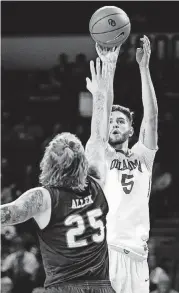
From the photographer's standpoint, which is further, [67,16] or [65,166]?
[67,16]

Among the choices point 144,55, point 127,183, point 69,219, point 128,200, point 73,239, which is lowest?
point 73,239

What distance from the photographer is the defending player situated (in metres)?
3.58

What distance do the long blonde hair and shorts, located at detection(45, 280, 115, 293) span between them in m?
0.53

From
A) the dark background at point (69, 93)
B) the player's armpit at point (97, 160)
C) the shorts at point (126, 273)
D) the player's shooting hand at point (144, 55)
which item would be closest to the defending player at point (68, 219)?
the player's armpit at point (97, 160)

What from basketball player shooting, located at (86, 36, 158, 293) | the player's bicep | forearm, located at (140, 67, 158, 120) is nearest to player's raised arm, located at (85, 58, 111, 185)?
basketball player shooting, located at (86, 36, 158, 293)

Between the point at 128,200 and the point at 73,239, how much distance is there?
1.77m

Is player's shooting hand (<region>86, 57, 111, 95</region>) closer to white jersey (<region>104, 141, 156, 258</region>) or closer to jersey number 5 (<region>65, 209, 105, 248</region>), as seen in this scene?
white jersey (<region>104, 141, 156, 258</region>)

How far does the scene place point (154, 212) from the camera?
1016 cm

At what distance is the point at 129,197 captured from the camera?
17.6 ft

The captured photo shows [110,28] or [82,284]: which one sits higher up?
[110,28]

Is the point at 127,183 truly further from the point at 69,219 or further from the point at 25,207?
the point at 25,207

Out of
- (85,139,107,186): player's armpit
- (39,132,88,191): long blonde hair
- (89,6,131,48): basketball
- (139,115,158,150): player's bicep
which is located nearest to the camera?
(39,132,88,191): long blonde hair

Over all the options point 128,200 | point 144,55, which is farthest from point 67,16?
point 128,200

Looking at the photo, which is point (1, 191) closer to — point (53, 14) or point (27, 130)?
point (27, 130)
